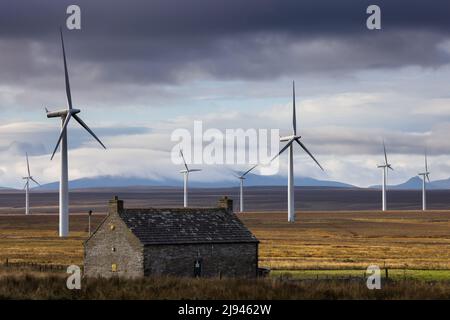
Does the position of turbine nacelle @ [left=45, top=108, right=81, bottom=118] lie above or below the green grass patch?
above

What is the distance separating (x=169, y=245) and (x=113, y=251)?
4203 millimetres

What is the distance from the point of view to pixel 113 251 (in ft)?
186

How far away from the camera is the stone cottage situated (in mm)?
54656

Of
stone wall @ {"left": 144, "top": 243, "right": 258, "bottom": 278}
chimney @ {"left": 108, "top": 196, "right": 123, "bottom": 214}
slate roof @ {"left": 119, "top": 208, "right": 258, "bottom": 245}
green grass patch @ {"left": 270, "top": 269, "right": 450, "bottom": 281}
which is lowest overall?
green grass patch @ {"left": 270, "top": 269, "right": 450, "bottom": 281}

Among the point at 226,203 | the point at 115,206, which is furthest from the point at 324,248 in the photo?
the point at 115,206

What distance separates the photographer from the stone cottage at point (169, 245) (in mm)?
54656

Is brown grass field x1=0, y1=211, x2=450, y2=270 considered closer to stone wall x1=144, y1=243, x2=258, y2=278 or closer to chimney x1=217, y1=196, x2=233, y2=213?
chimney x1=217, y1=196, x2=233, y2=213

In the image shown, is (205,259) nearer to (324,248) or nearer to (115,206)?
(115,206)

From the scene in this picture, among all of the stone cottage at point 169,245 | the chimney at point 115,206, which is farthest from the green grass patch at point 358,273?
the chimney at point 115,206

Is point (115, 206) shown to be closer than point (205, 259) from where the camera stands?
Yes

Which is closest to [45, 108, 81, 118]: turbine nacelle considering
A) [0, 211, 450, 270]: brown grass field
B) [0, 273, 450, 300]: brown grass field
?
[0, 211, 450, 270]: brown grass field
